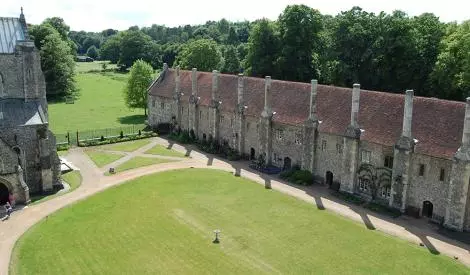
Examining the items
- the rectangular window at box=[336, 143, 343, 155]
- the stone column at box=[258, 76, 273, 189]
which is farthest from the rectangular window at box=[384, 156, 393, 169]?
the stone column at box=[258, 76, 273, 189]

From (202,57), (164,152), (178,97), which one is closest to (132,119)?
(178,97)

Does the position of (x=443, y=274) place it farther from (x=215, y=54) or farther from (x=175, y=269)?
(x=215, y=54)

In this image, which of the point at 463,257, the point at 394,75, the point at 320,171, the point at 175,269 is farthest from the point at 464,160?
the point at 394,75

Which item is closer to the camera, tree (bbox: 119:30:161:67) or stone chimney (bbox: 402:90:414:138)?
stone chimney (bbox: 402:90:414:138)

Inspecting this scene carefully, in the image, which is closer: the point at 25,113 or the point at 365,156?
the point at 365,156

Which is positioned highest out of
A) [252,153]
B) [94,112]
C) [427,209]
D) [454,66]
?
[454,66]

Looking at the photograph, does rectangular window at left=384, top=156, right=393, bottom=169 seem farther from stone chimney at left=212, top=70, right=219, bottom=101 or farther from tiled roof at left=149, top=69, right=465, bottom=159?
stone chimney at left=212, top=70, right=219, bottom=101

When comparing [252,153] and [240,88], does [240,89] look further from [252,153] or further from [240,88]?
[252,153]

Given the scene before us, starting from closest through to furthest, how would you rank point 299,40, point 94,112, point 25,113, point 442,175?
point 442,175, point 25,113, point 299,40, point 94,112
